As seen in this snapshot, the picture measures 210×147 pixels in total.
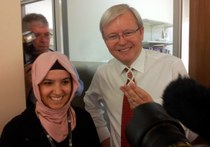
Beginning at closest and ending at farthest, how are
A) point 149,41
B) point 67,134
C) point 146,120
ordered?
point 146,120 < point 67,134 < point 149,41

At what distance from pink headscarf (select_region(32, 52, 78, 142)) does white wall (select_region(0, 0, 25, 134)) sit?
0.22 ft

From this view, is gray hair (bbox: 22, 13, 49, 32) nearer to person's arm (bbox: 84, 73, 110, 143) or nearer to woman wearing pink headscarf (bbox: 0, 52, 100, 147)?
woman wearing pink headscarf (bbox: 0, 52, 100, 147)

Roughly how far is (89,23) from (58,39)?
283 mm

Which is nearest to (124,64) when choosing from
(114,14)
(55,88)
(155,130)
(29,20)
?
(114,14)

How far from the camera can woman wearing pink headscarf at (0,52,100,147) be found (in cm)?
106

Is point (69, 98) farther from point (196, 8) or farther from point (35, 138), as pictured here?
point (196, 8)

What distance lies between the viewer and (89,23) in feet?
6.34

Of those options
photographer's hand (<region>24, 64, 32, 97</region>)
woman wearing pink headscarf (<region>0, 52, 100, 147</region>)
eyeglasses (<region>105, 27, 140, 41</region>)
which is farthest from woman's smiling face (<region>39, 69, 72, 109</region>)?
eyeglasses (<region>105, 27, 140, 41</region>)

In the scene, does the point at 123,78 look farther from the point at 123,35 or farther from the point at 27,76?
the point at 27,76

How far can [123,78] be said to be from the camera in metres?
1.35

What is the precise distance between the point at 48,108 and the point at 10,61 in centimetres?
25

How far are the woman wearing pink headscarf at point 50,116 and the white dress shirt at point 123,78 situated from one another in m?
0.19

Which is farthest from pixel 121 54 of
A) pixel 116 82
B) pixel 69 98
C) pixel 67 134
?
pixel 67 134

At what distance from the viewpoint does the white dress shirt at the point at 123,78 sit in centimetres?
128
